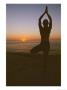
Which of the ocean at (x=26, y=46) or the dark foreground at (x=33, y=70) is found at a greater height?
the ocean at (x=26, y=46)

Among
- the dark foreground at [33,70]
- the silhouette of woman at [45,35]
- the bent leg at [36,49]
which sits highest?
the silhouette of woman at [45,35]

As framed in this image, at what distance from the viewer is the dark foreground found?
1590mm

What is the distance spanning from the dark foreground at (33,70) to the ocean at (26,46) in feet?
0.22

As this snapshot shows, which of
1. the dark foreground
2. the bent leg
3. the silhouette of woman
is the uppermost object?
the silhouette of woman

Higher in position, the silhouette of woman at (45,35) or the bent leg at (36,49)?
the silhouette of woman at (45,35)

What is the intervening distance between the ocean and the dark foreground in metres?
0.07

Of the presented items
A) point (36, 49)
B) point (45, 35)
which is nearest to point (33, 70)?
point (36, 49)

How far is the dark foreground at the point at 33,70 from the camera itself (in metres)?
1.59

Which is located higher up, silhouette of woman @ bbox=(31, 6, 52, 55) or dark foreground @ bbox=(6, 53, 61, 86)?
silhouette of woman @ bbox=(31, 6, 52, 55)

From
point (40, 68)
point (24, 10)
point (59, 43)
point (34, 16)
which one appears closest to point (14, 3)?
point (24, 10)

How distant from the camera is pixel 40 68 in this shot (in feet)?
5.23

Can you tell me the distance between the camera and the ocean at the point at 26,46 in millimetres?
1574
